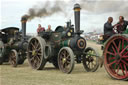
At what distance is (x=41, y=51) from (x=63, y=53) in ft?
3.94

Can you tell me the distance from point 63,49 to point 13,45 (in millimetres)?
4799

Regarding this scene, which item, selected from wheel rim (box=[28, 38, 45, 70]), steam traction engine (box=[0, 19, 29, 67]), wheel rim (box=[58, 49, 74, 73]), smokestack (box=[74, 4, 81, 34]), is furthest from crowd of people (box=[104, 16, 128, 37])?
steam traction engine (box=[0, 19, 29, 67])

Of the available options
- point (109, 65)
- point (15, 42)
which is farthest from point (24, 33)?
point (109, 65)

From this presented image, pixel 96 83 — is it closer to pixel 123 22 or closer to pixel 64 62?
pixel 123 22

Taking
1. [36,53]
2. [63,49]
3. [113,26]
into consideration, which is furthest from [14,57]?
[113,26]

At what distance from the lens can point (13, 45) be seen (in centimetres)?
1199

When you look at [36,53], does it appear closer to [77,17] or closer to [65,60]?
[65,60]

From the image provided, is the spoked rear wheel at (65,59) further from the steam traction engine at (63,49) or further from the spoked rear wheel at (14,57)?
the spoked rear wheel at (14,57)

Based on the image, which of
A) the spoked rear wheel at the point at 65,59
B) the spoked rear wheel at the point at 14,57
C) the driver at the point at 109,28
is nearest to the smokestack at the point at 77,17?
the spoked rear wheel at the point at 65,59

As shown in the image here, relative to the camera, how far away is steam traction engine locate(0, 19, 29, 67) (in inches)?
447

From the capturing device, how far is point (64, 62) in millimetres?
8039

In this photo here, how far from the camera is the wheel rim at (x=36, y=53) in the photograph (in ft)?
29.8

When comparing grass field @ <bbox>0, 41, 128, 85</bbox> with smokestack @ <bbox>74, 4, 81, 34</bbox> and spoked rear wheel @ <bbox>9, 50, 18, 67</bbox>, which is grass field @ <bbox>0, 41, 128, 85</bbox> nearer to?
smokestack @ <bbox>74, 4, 81, 34</bbox>

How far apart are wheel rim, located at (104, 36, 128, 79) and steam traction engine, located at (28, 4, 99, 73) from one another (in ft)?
4.49
